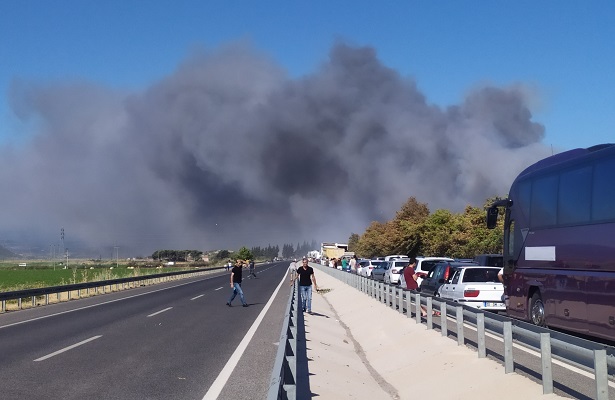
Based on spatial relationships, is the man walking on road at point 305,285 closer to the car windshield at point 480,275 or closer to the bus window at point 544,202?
the car windshield at point 480,275

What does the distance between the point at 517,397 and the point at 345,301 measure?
905 inches

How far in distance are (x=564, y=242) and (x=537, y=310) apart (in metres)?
2.43

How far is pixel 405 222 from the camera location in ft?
331

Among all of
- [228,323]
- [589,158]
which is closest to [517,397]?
[589,158]

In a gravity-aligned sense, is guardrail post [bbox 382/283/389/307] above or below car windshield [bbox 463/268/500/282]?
below

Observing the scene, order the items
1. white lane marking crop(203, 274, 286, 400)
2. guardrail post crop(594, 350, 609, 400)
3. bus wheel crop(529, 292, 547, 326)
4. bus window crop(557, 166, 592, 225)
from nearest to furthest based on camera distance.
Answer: guardrail post crop(594, 350, 609, 400)
white lane marking crop(203, 274, 286, 400)
bus window crop(557, 166, 592, 225)
bus wheel crop(529, 292, 547, 326)

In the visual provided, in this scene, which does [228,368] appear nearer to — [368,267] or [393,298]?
[393,298]

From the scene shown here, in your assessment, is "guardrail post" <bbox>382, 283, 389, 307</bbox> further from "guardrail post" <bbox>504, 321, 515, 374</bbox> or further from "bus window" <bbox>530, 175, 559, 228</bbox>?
"guardrail post" <bbox>504, 321, 515, 374</bbox>

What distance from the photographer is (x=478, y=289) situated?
21.2 m

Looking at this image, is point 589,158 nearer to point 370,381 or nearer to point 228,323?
point 370,381

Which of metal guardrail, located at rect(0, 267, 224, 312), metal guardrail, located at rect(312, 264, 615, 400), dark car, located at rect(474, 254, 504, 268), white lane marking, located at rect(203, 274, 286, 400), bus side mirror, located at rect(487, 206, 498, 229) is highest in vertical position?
bus side mirror, located at rect(487, 206, 498, 229)

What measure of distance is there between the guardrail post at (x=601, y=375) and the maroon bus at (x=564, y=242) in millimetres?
6400

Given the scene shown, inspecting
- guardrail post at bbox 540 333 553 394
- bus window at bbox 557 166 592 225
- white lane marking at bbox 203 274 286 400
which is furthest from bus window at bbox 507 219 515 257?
guardrail post at bbox 540 333 553 394

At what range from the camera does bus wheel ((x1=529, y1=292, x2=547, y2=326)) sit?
1617 centimetres
